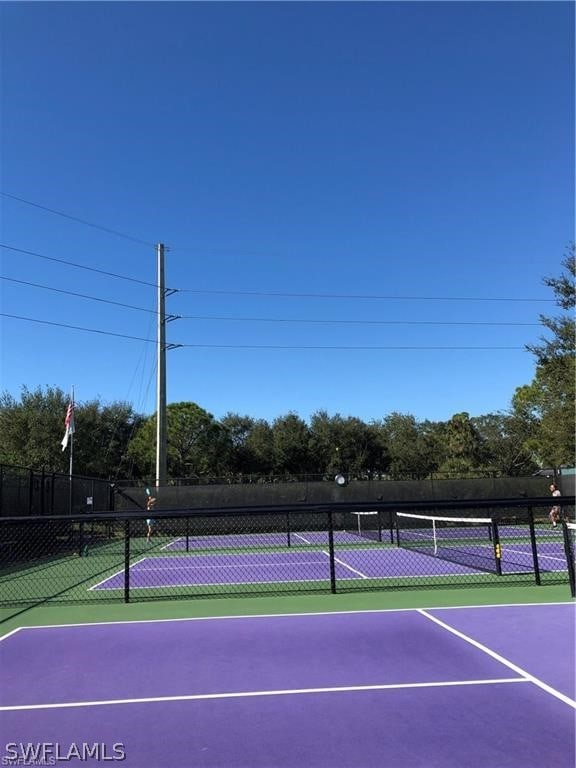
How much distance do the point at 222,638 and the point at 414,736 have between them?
334 centimetres

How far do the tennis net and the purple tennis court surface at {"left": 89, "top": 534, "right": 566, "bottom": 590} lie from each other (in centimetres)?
6

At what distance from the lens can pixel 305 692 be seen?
16.9ft

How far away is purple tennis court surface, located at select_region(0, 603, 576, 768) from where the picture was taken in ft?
13.4

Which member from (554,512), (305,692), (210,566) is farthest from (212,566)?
(554,512)

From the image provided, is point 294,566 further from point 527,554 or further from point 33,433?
point 33,433

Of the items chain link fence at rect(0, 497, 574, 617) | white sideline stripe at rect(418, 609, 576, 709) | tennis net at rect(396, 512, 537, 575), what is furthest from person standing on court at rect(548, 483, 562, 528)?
white sideline stripe at rect(418, 609, 576, 709)

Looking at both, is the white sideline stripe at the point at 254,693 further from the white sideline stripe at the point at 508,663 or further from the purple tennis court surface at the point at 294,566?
the purple tennis court surface at the point at 294,566

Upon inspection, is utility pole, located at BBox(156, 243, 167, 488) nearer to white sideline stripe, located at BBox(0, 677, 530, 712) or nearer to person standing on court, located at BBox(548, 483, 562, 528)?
person standing on court, located at BBox(548, 483, 562, 528)

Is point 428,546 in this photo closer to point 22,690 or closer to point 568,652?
point 568,652

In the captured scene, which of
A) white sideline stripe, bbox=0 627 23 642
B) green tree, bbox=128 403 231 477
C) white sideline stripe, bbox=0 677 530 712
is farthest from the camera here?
green tree, bbox=128 403 231 477

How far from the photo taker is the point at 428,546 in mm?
18688

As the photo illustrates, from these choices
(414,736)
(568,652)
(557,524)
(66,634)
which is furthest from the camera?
(557,524)

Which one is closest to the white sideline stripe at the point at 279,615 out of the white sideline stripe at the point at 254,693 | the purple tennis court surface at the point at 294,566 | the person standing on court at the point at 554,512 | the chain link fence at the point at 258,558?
the chain link fence at the point at 258,558

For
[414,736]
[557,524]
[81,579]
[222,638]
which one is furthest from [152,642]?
[557,524]
